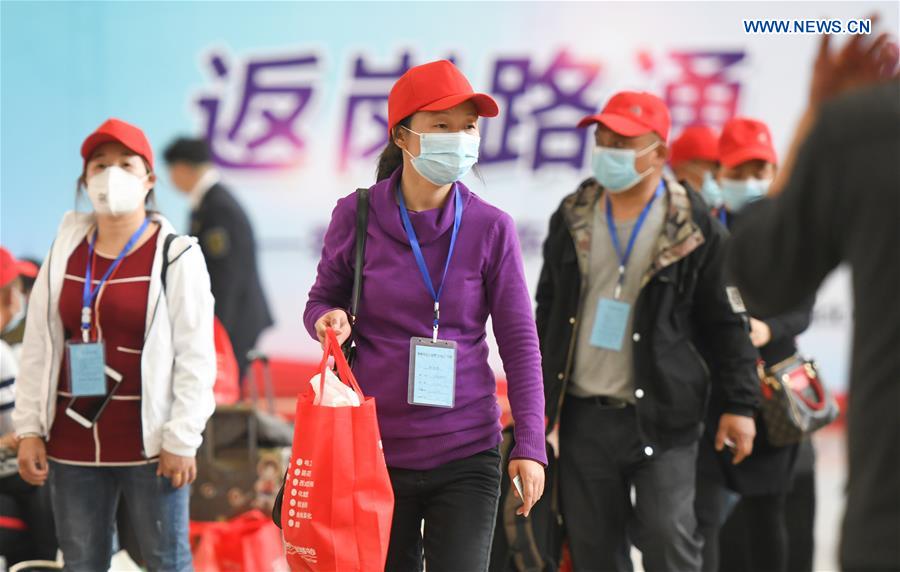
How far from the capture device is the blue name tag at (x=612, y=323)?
350cm

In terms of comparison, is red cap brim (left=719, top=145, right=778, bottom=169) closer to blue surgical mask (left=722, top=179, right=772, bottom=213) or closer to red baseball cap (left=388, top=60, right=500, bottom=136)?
blue surgical mask (left=722, top=179, right=772, bottom=213)

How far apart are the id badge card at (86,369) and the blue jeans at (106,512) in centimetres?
22

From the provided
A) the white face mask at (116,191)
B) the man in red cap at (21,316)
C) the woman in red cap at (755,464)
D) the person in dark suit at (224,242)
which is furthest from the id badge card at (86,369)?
the person in dark suit at (224,242)

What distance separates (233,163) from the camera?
22.8ft

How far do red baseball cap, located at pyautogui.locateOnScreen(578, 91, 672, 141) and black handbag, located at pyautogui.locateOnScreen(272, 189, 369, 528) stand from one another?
1.13 m

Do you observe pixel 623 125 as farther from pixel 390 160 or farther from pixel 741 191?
pixel 390 160

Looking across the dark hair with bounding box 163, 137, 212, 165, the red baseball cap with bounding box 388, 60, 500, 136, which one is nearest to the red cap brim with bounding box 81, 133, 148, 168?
the red baseball cap with bounding box 388, 60, 500, 136

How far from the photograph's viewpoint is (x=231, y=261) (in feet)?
21.8

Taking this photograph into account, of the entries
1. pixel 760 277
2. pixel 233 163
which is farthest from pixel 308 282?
pixel 760 277

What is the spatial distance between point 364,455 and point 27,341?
131cm

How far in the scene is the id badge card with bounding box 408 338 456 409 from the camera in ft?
8.69

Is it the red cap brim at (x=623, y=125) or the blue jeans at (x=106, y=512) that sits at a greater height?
the red cap brim at (x=623, y=125)

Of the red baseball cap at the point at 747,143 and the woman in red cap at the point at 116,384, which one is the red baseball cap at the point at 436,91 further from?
the red baseball cap at the point at 747,143

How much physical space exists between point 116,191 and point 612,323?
58.1 inches
